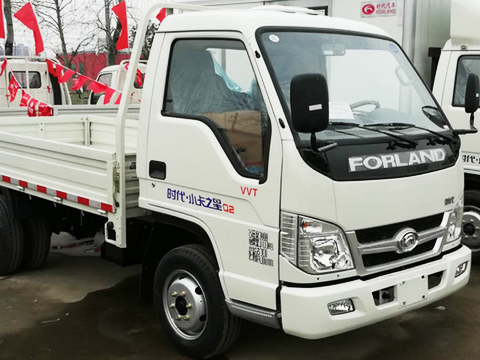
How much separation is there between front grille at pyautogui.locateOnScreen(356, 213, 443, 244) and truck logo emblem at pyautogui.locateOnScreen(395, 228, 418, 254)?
0.03m

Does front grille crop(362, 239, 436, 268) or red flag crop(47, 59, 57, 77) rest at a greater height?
red flag crop(47, 59, 57, 77)

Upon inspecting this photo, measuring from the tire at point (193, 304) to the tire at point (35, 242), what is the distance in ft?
6.92

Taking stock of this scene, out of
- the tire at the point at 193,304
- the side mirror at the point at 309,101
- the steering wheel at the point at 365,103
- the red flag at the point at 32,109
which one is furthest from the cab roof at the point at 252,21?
the red flag at the point at 32,109

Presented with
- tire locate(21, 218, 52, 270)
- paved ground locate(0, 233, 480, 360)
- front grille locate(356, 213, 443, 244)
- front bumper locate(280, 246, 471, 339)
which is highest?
front grille locate(356, 213, 443, 244)

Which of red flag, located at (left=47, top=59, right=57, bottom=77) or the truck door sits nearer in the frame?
the truck door

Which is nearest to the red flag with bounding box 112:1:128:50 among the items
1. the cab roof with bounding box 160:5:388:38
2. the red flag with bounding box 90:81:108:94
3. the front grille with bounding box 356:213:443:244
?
the red flag with bounding box 90:81:108:94

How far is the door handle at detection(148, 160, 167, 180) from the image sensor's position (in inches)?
169

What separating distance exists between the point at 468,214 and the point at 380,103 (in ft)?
8.73

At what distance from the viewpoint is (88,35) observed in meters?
24.1

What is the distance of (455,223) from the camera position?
4.36 meters

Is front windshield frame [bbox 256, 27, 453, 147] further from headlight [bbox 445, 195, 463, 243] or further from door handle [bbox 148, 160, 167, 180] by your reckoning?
door handle [bbox 148, 160, 167, 180]

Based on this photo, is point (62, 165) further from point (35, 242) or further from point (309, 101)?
point (309, 101)

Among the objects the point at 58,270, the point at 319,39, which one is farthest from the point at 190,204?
the point at 58,270

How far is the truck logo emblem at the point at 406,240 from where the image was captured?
3893 millimetres
